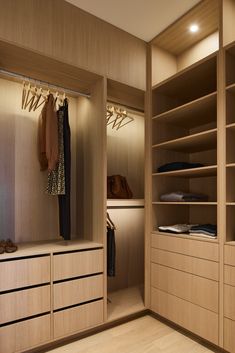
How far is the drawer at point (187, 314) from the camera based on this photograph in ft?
6.33

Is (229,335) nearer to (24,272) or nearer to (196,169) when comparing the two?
(196,169)

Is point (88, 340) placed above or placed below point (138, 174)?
below

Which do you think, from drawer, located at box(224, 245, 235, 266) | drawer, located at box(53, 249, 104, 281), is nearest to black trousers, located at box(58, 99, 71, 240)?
drawer, located at box(53, 249, 104, 281)

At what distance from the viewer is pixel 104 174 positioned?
2.26 m

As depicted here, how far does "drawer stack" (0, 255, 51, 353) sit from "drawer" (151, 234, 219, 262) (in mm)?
1012

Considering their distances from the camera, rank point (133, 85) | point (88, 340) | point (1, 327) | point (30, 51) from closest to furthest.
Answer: point (1, 327) → point (30, 51) → point (88, 340) → point (133, 85)

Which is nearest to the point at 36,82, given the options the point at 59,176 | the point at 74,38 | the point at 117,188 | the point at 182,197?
the point at 74,38

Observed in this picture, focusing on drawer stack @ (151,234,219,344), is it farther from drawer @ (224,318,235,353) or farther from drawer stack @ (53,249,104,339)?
drawer stack @ (53,249,104,339)

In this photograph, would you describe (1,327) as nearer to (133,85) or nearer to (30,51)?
(30,51)

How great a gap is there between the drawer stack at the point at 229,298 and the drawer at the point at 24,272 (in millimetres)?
1288

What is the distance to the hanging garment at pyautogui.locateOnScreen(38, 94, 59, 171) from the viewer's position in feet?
6.80

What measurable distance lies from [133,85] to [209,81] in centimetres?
69

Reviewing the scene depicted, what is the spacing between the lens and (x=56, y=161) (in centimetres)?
209

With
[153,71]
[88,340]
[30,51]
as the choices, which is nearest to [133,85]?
[153,71]
